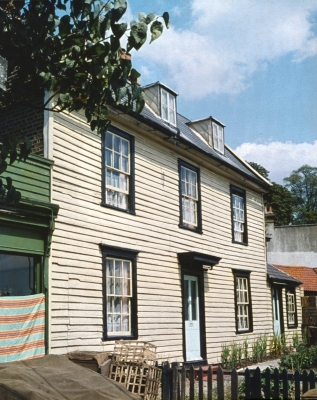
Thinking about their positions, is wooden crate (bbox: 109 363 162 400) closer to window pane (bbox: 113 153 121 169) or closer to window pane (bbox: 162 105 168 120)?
window pane (bbox: 113 153 121 169)

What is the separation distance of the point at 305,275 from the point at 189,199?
62.6 ft

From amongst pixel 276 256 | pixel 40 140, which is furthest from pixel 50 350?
pixel 276 256

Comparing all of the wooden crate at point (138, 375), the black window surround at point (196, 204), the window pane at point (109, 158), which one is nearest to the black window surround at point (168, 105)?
the black window surround at point (196, 204)

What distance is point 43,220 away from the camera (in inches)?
445

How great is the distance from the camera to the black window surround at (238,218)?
66.2 feet

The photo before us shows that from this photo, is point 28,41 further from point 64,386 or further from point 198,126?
point 198,126

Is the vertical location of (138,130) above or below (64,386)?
above

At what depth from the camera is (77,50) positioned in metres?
6.41

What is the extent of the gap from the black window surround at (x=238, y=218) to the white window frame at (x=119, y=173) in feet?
21.5

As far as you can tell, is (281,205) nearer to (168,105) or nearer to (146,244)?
(168,105)

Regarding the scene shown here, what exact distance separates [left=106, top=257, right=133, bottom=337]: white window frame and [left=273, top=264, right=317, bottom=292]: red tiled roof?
68.8 ft

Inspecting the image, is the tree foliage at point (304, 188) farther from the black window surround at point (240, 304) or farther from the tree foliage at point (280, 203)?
the black window surround at point (240, 304)

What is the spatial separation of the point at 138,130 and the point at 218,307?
6.57 m

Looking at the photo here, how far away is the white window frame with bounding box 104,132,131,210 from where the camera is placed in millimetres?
13808
